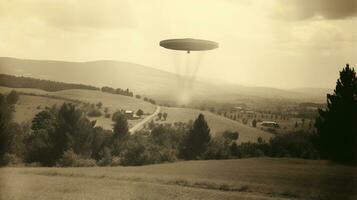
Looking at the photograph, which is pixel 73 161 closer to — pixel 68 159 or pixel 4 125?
pixel 68 159

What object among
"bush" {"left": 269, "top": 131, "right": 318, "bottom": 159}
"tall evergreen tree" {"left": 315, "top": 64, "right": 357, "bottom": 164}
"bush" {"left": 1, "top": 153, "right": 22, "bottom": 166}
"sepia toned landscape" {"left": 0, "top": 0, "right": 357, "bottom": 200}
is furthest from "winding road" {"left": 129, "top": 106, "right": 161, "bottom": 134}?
"tall evergreen tree" {"left": 315, "top": 64, "right": 357, "bottom": 164}

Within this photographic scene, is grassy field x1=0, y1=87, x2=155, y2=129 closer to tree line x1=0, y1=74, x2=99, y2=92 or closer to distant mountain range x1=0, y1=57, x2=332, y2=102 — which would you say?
tree line x1=0, y1=74, x2=99, y2=92

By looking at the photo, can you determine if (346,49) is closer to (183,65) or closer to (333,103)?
(333,103)

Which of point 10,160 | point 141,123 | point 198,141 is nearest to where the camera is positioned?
point 10,160

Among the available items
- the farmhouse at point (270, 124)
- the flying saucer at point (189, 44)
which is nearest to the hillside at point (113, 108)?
the farmhouse at point (270, 124)

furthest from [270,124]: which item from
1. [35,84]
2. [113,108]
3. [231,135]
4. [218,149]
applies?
[35,84]

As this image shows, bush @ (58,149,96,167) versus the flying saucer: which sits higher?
the flying saucer

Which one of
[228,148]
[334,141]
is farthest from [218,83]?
[334,141]
